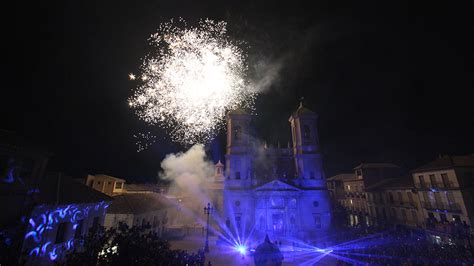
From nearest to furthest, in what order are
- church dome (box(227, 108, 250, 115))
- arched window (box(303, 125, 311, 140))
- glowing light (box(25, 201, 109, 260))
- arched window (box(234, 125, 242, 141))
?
glowing light (box(25, 201, 109, 260)) → arched window (box(234, 125, 242, 141)) → arched window (box(303, 125, 311, 140)) → church dome (box(227, 108, 250, 115))

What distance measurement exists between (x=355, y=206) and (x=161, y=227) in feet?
117

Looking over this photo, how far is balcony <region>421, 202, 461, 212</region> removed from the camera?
77.9 ft

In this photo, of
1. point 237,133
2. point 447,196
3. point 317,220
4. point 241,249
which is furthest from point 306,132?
point 241,249

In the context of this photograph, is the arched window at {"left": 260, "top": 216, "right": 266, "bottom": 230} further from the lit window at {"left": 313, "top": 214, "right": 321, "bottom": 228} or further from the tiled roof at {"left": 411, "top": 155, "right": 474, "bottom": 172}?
the tiled roof at {"left": 411, "top": 155, "right": 474, "bottom": 172}

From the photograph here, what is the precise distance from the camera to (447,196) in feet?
81.6

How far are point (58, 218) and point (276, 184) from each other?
26.3m

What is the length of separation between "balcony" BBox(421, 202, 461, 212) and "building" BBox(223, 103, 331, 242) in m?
11.6

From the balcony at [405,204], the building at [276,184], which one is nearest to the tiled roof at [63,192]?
the building at [276,184]

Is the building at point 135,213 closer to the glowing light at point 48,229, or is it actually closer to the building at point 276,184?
the glowing light at point 48,229

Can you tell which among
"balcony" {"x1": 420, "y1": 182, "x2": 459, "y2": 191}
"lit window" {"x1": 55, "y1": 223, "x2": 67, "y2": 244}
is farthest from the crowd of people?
"lit window" {"x1": 55, "y1": 223, "x2": 67, "y2": 244}

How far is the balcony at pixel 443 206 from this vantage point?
77.9 feet

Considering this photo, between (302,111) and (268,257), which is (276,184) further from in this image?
(268,257)

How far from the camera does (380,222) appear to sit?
35562 mm

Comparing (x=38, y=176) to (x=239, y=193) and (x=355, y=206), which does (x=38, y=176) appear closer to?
(x=239, y=193)
